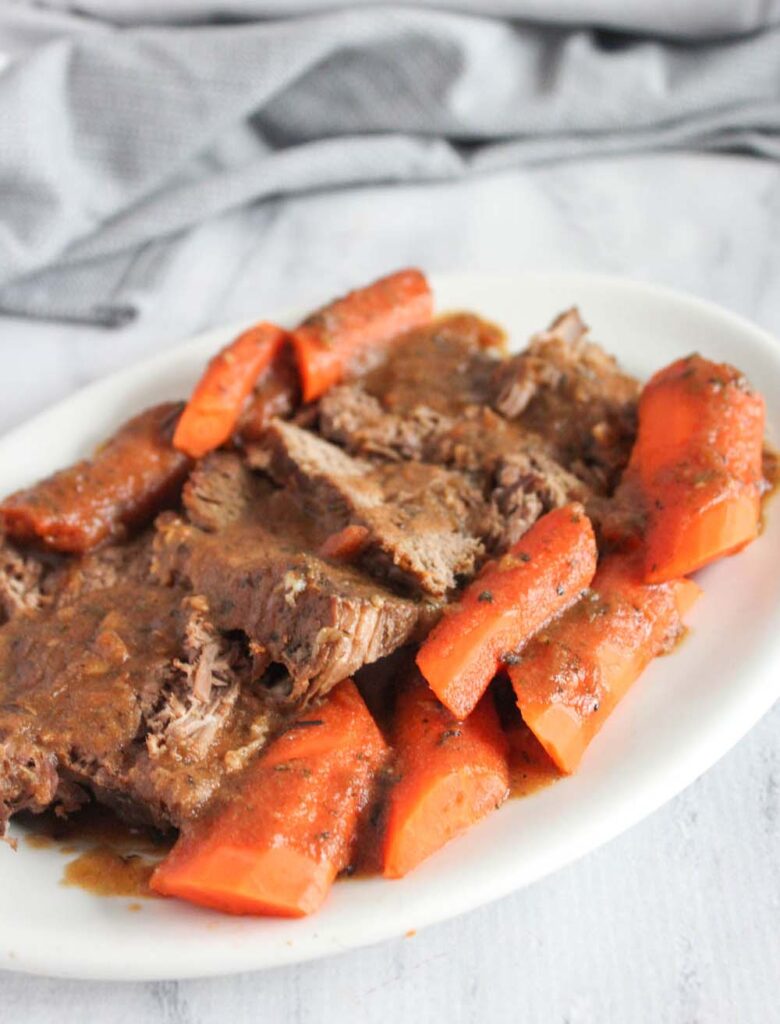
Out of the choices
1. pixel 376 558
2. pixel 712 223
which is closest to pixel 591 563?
pixel 376 558

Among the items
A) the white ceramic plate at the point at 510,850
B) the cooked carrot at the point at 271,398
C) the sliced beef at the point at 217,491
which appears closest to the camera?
the white ceramic plate at the point at 510,850

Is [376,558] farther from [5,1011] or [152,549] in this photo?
[5,1011]

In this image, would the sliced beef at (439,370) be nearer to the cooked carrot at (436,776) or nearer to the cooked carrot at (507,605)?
the cooked carrot at (507,605)

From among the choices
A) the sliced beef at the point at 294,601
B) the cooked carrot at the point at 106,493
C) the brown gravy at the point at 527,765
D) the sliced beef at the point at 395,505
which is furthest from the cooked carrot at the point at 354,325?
the brown gravy at the point at 527,765

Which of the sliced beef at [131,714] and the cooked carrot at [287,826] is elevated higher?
the cooked carrot at [287,826]

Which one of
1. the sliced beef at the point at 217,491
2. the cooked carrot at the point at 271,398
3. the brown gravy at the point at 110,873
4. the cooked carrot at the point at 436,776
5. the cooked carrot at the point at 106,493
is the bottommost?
the brown gravy at the point at 110,873

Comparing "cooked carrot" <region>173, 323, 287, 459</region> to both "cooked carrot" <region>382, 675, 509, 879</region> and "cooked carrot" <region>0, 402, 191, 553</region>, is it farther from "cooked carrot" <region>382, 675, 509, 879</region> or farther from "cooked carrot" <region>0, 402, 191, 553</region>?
"cooked carrot" <region>382, 675, 509, 879</region>

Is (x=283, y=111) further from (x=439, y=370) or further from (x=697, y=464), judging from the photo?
(x=697, y=464)
